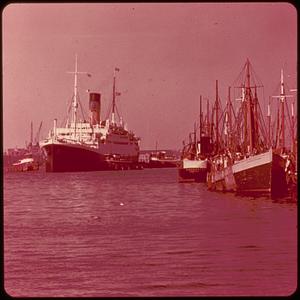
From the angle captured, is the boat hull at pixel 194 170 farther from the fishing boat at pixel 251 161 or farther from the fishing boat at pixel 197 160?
the fishing boat at pixel 251 161

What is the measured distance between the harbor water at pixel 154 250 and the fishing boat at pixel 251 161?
0.40 metres

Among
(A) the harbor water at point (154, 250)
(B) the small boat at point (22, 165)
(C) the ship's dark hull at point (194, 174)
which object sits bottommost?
(C) the ship's dark hull at point (194, 174)

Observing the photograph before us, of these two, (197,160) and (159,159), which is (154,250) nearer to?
(159,159)

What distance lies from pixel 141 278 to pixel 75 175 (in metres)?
26.6

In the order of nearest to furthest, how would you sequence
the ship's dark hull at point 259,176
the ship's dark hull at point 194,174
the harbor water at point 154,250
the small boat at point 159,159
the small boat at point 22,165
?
the harbor water at point 154,250 < the small boat at point 159,159 < the small boat at point 22,165 < the ship's dark hull at point 259,176 < the ship's dark hull at point 194,174

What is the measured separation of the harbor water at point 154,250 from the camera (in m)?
5.66

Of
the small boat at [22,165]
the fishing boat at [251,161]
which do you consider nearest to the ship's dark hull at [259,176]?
the fishing boat at [251,161]

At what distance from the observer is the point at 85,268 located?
665cm

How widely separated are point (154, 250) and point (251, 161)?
7100mm

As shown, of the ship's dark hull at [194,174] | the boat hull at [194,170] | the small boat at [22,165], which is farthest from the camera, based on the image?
the ship's dark hull at [194,174]

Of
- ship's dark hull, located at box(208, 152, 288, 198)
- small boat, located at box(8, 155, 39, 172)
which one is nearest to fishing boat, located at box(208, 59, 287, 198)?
ship's dark hull, located at box(208, 152, 288, 198)

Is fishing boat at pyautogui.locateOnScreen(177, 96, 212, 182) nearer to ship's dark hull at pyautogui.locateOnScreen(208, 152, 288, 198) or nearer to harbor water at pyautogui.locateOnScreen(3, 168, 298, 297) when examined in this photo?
ship's dark hull at pyautogui.locateOnScreen(208, 152, 288, 198)

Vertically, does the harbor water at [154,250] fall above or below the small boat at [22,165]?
below

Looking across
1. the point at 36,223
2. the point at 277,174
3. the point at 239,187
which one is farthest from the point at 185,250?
the point at 239,187
